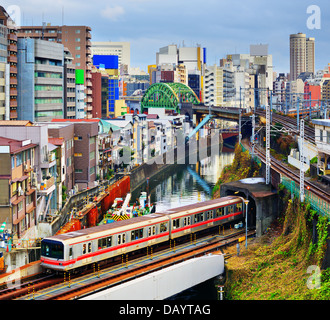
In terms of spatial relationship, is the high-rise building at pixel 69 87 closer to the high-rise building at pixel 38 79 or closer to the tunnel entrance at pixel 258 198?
the high-rise building at pixel 38 79

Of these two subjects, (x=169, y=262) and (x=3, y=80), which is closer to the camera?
(x=169, y=262)

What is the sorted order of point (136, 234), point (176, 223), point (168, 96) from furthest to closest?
point (168, 96)
point (176, 223)
point (136, 234)

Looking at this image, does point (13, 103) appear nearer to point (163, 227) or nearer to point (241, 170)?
point (241, 170)

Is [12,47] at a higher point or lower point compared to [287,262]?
higher

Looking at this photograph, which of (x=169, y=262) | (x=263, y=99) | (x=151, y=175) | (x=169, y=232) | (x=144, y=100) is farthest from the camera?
(x=263, y=99)

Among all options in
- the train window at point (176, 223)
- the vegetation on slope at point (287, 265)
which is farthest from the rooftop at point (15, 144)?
the vegetation on slope at point (287, 265)

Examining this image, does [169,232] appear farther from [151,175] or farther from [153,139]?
[153,139]

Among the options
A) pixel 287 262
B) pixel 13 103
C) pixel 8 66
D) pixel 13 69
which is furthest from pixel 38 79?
pixel 287 262

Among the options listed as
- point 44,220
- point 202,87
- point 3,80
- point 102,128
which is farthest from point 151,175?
point 202,87
